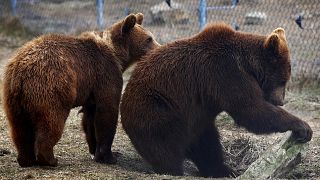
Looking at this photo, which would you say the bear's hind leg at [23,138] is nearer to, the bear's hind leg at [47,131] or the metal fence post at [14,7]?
the bear's hind leg at [47,131]

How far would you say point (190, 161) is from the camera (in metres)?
7.84

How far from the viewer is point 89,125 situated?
7152 mm

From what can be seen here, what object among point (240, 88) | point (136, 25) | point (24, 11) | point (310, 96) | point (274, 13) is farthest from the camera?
point (24, 11)

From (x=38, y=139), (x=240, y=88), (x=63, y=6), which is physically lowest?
(x=63, y=6)

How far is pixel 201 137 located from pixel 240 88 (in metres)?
0.84

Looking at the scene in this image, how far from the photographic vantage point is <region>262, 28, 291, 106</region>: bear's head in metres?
6.76

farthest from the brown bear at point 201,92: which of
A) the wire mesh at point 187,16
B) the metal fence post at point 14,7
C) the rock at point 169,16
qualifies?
the metal fence post at point 14,7

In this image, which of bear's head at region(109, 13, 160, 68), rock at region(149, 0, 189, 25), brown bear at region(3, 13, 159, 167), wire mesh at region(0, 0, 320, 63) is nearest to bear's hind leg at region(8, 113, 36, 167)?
brown bear at region(3, 13, 159, 167)

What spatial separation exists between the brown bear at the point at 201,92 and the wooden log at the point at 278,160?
123 millimetres

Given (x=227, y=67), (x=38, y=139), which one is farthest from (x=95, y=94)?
(x=227, y=67)

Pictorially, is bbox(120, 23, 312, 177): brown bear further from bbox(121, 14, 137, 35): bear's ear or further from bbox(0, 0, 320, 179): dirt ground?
bbox(121, 14, 137, 35): bear's ear

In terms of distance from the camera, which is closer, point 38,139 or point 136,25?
point 38,139

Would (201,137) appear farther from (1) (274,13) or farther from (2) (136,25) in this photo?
(1) (274,13)

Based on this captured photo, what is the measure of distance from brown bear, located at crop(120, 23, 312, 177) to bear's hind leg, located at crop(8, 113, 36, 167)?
0.96 metres
